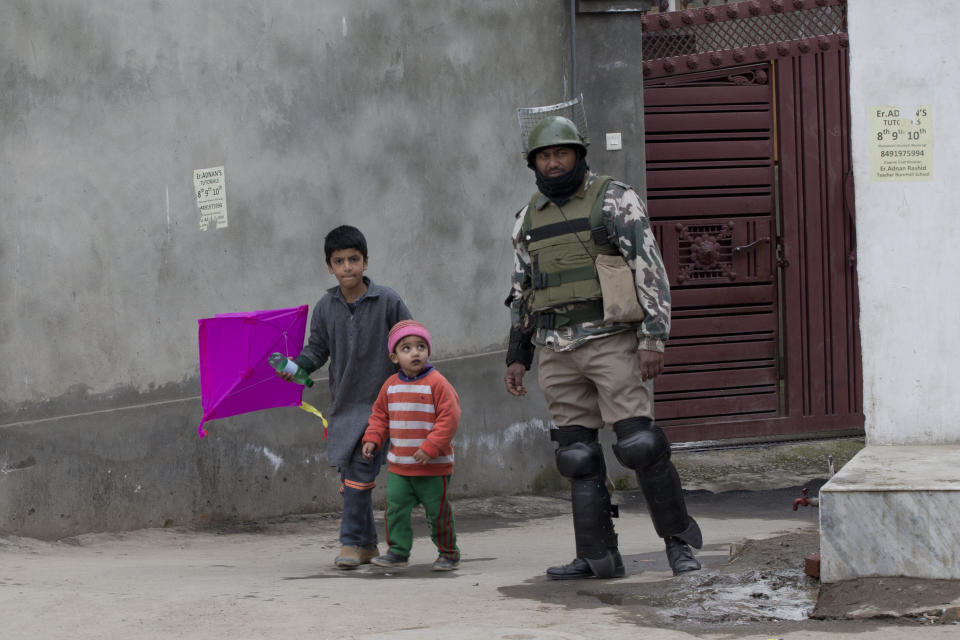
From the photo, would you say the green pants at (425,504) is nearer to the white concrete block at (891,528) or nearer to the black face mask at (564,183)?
the black face mask at (564,183)

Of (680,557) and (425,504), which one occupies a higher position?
(425,504)

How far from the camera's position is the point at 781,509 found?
24.4ft

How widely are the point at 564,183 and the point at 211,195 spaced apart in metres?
2.64

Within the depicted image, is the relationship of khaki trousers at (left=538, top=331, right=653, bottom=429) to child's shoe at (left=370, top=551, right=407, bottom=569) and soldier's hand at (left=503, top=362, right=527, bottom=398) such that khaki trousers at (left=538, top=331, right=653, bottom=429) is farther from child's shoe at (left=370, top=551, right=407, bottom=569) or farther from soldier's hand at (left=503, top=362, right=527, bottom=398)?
child's shoe at (left=370, top=551, right=407, bottom=569)

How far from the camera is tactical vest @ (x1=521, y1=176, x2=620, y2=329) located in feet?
16.6

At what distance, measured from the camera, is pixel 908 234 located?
5.09 meters

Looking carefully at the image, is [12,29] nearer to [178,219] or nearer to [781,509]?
[178,219]

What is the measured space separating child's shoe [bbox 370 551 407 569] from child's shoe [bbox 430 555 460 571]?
16cm

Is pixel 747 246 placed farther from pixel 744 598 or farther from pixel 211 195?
pixel 744 598

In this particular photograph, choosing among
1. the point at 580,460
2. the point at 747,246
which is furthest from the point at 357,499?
the point at 747,246

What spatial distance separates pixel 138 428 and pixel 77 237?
1.03 meters

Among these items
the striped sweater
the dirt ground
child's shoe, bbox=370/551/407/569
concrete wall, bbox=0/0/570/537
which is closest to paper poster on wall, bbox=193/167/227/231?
concrete wall, bbox=0/0/570/537

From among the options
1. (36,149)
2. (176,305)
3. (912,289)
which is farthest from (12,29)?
(912,289)

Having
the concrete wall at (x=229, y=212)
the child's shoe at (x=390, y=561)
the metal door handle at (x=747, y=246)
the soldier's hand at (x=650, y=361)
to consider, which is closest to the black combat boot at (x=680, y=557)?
the soldier's hand at (x=650, y=361)
